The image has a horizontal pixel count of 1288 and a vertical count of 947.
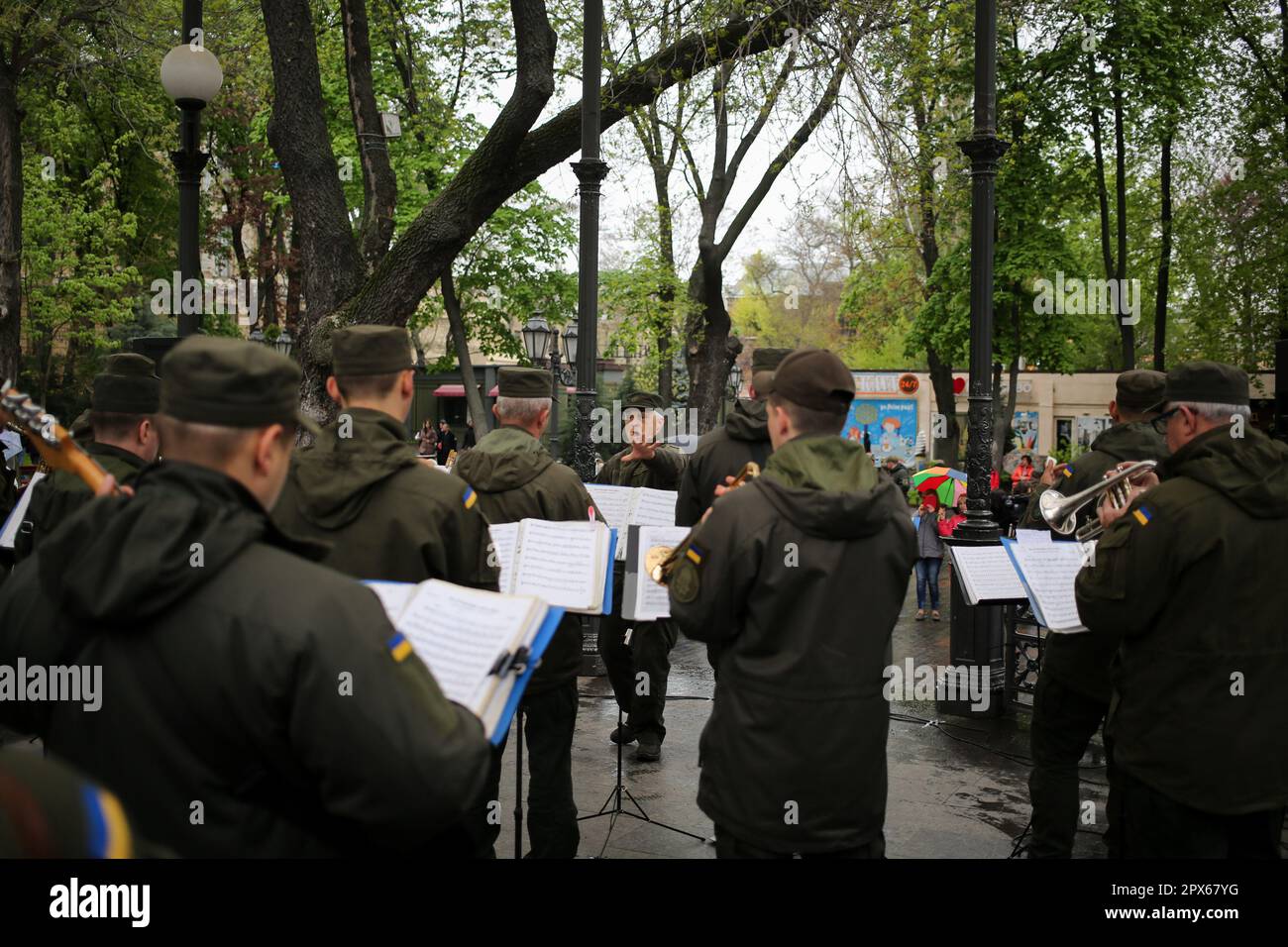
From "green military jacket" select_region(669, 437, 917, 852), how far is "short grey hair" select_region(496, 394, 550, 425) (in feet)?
6.08

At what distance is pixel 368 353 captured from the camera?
3.64 metres

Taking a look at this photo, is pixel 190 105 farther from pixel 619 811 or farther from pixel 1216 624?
pixel 1216 624

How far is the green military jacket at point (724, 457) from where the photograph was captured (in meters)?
5.71

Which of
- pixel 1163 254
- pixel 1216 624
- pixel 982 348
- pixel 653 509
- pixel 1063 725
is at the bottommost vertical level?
pixel 1063 725

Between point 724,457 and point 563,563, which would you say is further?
point 724,457

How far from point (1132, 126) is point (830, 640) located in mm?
20911

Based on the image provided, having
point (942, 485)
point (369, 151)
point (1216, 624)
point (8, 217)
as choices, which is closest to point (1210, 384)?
point (1216, 624)

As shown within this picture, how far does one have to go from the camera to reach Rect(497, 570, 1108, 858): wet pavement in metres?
5.62

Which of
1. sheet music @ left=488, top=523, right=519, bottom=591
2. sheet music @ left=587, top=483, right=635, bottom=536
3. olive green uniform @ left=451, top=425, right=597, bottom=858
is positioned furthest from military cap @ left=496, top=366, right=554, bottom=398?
sheet music @ left=587, top=483, right=635, bottom=536

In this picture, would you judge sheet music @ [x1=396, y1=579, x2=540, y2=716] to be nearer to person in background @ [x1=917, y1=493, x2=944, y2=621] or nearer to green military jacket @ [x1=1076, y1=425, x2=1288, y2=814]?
green military jacket @ [x1=1076, y1=425, x2=1288, y2=814]

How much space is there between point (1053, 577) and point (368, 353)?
2.89 meters

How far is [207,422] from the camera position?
207 centimetres

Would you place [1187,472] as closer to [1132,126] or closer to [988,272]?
[988,272]
